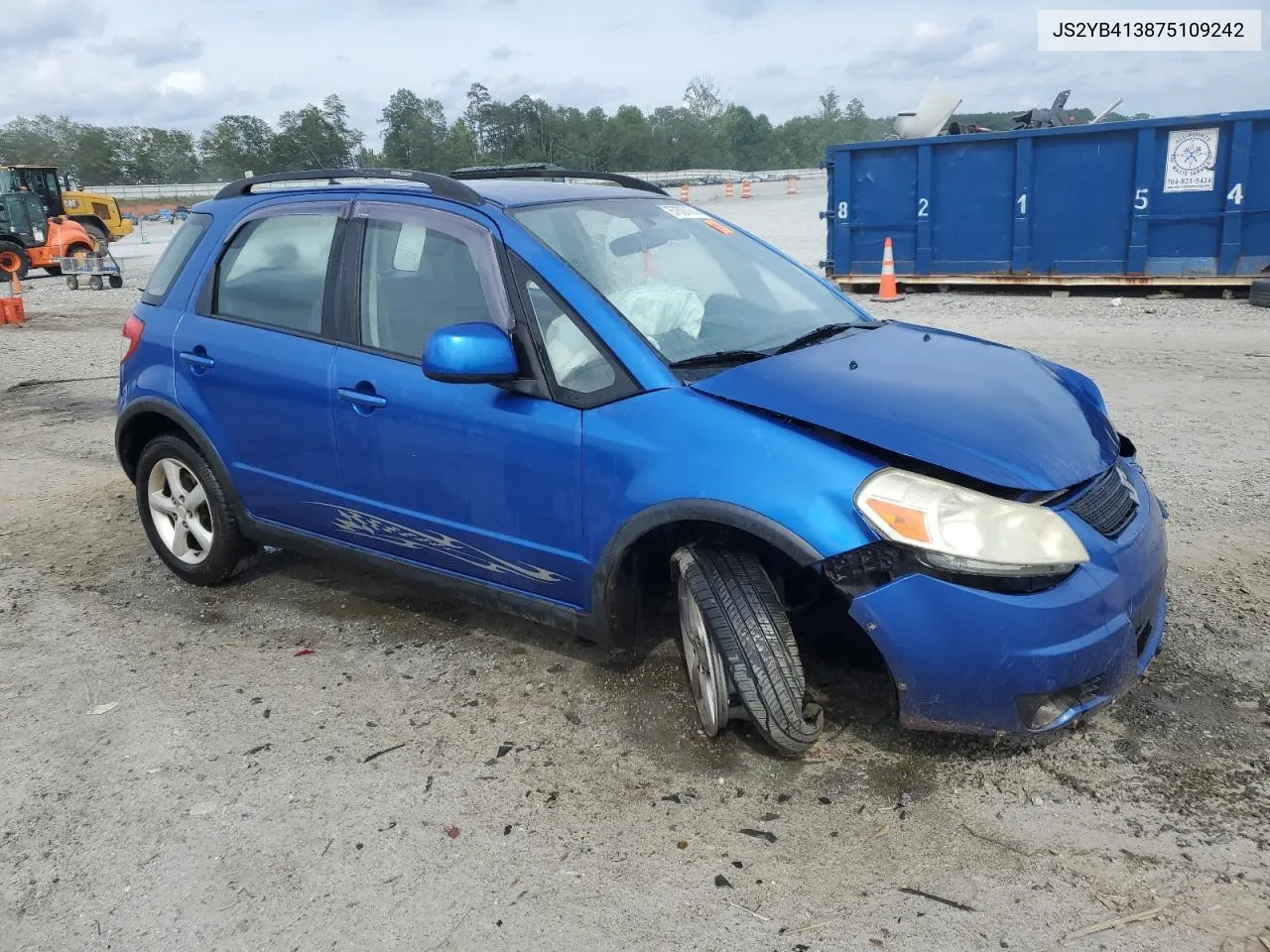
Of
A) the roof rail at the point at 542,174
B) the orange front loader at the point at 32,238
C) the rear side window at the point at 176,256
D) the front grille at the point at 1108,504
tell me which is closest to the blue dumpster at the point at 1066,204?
the roof rail at the point at 542,174

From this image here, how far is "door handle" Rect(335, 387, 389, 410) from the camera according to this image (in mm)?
3592

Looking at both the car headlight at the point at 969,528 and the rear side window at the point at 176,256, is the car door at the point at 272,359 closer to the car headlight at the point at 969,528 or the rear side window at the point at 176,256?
the rear side window at the point at 176,256

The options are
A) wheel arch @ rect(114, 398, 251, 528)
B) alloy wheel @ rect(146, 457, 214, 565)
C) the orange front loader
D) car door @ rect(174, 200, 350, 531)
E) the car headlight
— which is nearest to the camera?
the car headlight

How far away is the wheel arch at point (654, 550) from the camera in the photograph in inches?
109

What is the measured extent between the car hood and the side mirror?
0.62 m

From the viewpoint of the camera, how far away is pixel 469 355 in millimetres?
3127

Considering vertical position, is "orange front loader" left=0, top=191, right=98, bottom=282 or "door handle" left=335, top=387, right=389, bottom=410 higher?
"orange front loader" left=0, top=191, right=98, bottom=282

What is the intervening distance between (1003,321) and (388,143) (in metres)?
82.8

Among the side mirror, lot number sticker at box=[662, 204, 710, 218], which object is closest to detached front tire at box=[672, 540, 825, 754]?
the side mirror

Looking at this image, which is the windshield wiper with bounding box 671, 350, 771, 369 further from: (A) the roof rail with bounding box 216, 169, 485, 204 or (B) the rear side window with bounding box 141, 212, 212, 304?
(B) the rear side window with bounding box 141, 212, 212, 304

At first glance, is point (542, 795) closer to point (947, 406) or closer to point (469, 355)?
point (469, 355)

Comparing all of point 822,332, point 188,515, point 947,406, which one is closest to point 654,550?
point 947,406

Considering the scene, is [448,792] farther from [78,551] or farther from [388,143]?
[388,143]

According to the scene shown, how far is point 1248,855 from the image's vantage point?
8.33 feet
